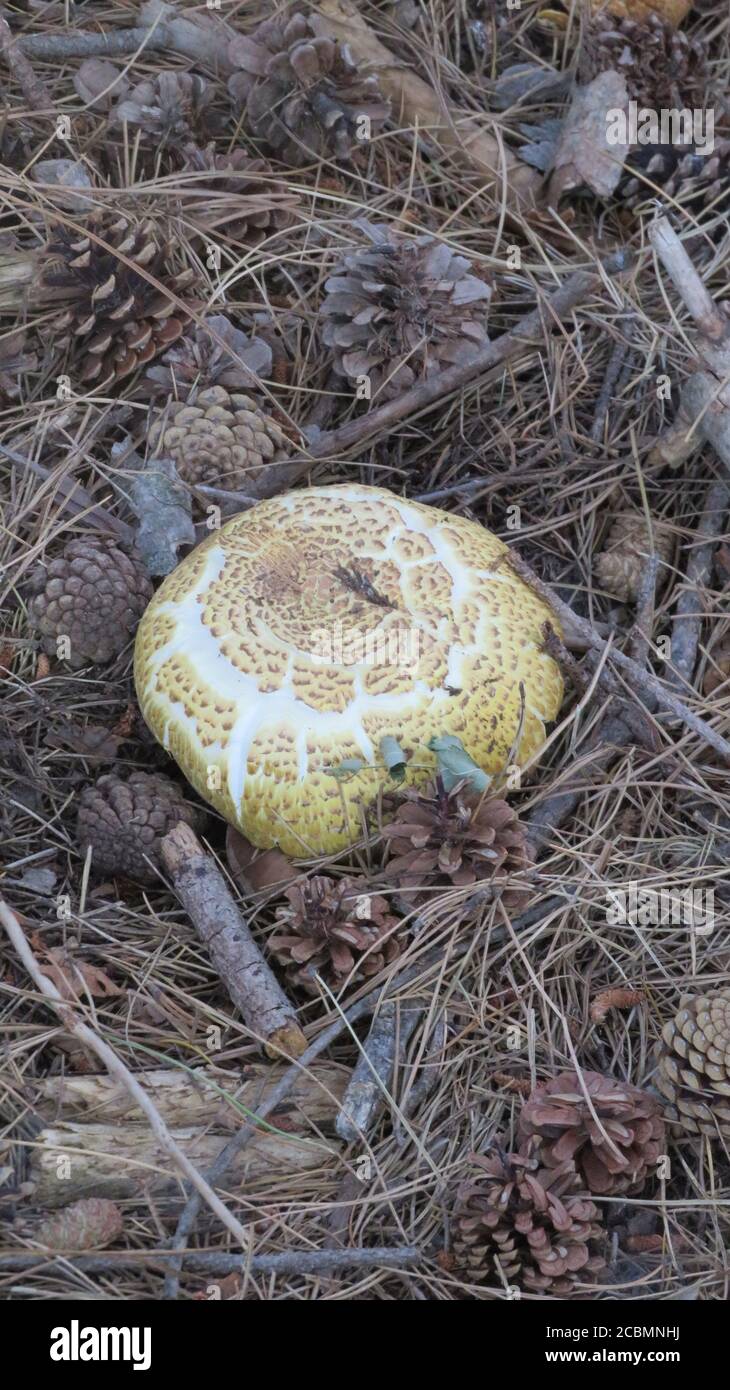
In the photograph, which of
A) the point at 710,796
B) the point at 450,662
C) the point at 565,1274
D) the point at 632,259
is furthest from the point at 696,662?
the point at 565,1274

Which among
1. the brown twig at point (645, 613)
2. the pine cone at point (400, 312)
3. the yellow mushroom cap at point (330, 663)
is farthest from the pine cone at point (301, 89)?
the brown twig at point (645, 613)

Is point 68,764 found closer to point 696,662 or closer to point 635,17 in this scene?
point 696,662

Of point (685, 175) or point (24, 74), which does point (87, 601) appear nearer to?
point (24, 74)

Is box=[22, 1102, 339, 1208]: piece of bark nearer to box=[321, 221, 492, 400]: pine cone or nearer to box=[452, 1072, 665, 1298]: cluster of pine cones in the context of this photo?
box=[452, 1072, 665, 1298]: cluster of pine cones

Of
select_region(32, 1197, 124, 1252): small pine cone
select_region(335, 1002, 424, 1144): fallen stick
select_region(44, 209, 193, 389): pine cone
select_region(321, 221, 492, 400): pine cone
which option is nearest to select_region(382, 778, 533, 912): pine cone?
select_region(335, 1002, 424, 1144): fallen stick

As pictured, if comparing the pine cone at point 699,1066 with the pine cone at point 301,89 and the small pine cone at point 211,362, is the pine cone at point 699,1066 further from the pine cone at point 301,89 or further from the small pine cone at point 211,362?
the pine cone at point 301,89

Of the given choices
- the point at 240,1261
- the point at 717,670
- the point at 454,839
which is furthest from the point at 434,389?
the point at 240,1261

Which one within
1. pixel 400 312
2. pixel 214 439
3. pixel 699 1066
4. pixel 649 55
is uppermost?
pixel 649 55
